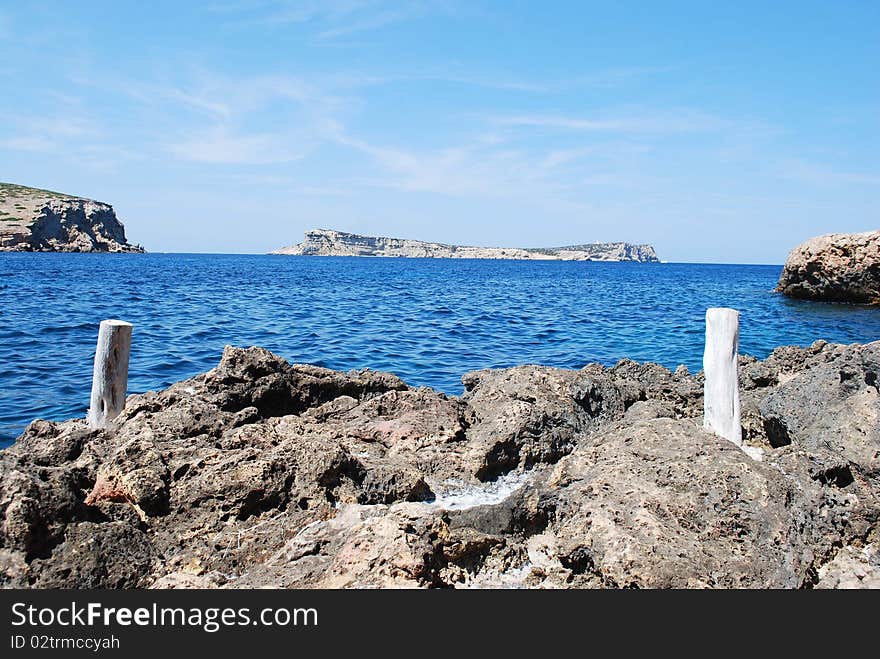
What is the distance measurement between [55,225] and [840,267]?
361 feet

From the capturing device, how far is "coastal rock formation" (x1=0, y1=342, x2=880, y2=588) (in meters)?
4.38

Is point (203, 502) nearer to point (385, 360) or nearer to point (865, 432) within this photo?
point (865, 432)

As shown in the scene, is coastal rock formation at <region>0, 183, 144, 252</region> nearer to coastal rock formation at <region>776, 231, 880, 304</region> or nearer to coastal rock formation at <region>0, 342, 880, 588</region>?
coastal rock formation at <region>776, 231, 880, 304</region>

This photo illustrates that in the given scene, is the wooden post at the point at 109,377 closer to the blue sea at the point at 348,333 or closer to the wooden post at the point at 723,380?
the blue sea at the point at 348,333

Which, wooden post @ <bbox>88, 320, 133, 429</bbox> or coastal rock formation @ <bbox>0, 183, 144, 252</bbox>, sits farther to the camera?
coastal rock formation @ <bbox>0, 183, 144, 252</bbox>

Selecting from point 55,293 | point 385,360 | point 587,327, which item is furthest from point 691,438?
point 55,293

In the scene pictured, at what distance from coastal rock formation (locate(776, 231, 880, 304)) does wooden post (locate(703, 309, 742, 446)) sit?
31.6m

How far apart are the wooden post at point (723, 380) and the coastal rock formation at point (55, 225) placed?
109687 millimetres

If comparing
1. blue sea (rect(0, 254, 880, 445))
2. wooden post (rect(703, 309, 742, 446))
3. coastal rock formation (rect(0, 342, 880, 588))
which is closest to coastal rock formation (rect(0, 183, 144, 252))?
blue sea (rect(0, 254, 880, 445))

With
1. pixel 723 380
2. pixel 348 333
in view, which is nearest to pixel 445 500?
pixel 723 380

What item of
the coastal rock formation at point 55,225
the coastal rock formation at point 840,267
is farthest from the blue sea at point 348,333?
the coastal rock formation at point 55,225

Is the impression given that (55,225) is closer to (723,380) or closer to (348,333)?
(348,333)

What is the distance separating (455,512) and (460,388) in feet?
24.6

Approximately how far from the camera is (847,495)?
5215mm
